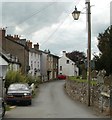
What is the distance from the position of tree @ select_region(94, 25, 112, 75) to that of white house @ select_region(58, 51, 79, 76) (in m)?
55.6

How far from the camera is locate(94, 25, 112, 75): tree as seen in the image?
4903 cm

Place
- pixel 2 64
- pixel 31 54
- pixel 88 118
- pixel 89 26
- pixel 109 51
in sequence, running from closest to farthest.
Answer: pixel 88 118 → pixel 89 26 → pixel 2 64 → pixel 109 51 → pixel 31 54

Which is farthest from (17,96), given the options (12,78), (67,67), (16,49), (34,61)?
(67,67)

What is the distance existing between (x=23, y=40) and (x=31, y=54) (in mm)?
6639

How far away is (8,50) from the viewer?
68688 mm

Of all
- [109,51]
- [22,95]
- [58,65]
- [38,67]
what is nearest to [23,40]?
→ [38,67]

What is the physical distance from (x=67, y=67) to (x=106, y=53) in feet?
208

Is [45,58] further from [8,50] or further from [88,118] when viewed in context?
[88,118]

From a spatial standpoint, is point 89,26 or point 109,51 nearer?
point 89,26

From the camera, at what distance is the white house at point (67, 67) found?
112m

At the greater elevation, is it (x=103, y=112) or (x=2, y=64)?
(x=2, y=64)

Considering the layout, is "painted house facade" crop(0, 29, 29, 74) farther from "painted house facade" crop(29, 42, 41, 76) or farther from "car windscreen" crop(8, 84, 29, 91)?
"car windscreen" crop(8, 84, 29, 91)

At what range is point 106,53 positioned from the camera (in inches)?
1959

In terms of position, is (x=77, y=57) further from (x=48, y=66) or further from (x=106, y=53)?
(x=106, y=53)
